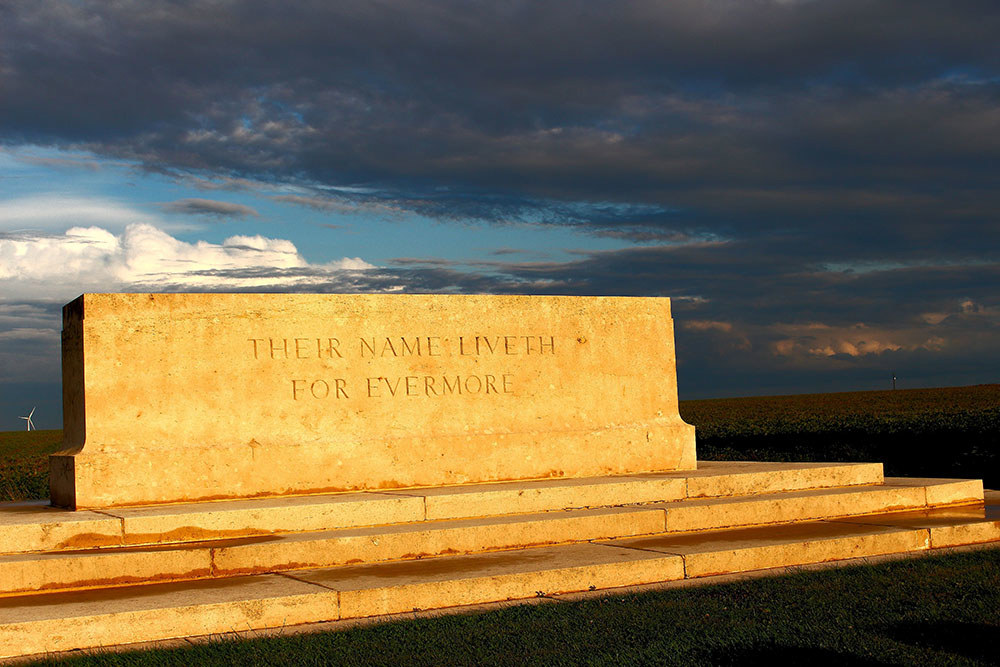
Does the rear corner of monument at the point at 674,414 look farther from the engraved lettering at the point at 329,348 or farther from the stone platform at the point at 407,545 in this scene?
the engraved lettering at the point at 329,348

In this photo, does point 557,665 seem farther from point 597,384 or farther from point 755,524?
point 597,384

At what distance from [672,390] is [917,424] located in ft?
44.7

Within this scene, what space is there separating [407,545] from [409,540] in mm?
44

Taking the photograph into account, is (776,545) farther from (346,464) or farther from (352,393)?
(352,393)

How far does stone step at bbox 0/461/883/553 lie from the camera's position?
764 centimetres

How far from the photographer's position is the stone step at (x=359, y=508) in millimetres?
7645

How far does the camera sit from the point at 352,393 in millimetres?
9703

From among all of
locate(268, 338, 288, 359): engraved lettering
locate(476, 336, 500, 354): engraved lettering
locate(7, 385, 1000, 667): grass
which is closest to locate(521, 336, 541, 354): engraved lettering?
locate(476, 336, 500, 354): engraved lettering

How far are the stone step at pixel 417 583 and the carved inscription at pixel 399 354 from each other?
2503 mm

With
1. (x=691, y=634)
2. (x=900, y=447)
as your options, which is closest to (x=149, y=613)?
(x=691, y=634)


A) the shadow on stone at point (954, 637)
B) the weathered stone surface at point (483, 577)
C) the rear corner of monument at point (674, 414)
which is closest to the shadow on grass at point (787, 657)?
the shadow on stone at point (954, 637)

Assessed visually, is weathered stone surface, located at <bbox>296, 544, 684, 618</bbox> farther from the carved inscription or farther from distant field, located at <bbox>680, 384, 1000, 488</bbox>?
distant field, located at <bbox>680, 384, 1000, 488</bbox>

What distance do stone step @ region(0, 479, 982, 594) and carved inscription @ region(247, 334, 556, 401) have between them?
1.79 m

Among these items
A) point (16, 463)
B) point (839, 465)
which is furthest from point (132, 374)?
point (16, 463)
